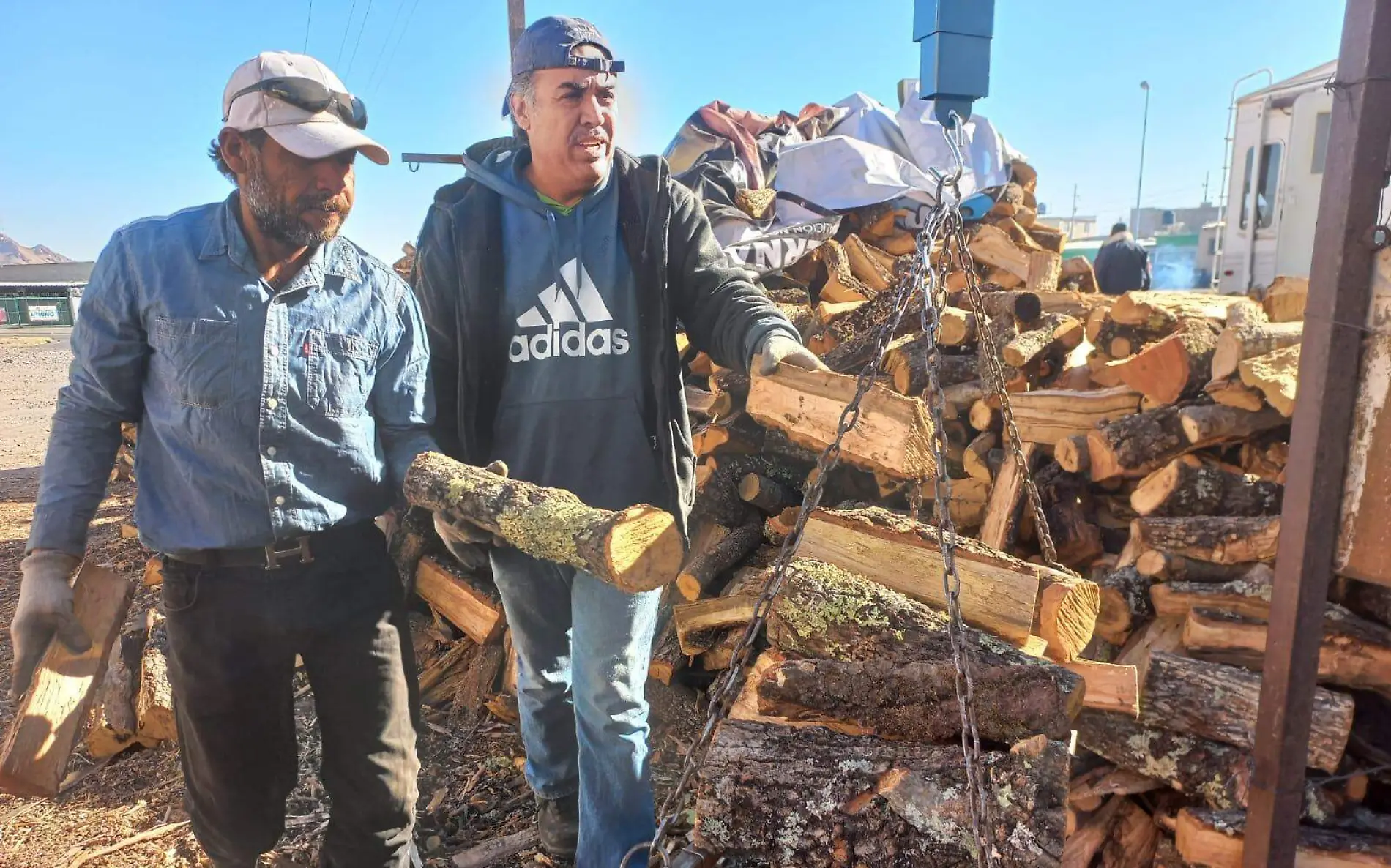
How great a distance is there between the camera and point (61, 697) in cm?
268

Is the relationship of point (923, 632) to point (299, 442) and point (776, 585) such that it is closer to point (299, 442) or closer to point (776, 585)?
point (776, 585)

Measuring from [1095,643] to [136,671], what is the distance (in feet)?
13.6

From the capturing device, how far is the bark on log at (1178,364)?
348 cm

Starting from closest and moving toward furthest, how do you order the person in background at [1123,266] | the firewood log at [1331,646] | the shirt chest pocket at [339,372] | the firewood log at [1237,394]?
the shirt chest pocket at [339,372] < the firewood log at [1331,646] < the firewood log at [1237,394] < the person in background at [1123,266]

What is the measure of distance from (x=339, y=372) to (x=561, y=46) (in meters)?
1.10

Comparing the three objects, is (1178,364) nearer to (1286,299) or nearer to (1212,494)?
(1212,494)

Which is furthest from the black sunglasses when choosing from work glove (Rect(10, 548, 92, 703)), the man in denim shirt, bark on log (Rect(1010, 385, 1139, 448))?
bark on log (Rect(1010, 385, 1139, 448))

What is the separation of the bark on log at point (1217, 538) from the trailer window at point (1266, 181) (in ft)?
24.3

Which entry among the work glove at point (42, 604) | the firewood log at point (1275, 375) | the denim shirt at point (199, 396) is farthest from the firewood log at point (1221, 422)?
the work glove at point (42, 604)

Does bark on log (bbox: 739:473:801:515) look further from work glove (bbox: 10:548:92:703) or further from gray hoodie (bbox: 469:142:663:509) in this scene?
work glove (bbox: 10:548:92:703)

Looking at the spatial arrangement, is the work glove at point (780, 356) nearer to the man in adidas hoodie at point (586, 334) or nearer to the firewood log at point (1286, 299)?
the man in adidas hoodie at point (586, 334)

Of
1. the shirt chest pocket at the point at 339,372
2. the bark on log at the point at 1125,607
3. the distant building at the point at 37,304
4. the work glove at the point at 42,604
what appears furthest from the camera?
the distant building at the point at 37,304

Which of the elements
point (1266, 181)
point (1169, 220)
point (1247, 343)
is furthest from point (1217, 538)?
point (1169, 220)

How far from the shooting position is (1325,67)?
8398 mm
